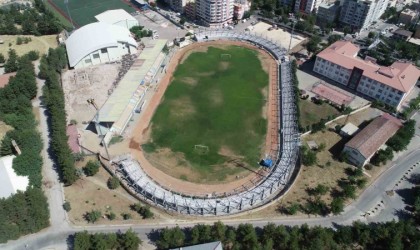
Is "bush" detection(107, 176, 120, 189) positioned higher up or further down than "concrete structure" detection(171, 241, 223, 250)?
further down

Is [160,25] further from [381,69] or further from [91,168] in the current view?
[381,69]

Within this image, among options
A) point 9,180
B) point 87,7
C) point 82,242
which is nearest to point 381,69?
point 82,242

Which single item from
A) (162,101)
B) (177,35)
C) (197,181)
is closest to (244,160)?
(197,181)

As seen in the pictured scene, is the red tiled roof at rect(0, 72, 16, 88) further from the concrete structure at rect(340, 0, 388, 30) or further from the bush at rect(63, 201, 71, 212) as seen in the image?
the concrete structure at rect(340, 0, 388, 30)

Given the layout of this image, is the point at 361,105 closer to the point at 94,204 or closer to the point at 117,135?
the point at 117,135

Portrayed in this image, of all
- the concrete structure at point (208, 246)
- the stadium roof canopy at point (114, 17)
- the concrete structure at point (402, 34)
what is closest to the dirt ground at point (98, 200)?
the concrete structure at point (208, 246)

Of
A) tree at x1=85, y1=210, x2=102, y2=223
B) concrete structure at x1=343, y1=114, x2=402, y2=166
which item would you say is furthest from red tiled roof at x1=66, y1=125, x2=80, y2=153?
concrete structure at x1=343, y1=114, x2=402, y2=166
